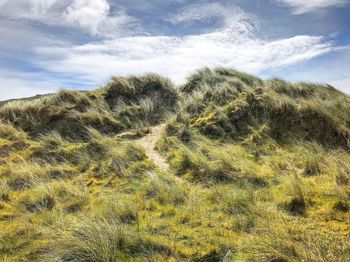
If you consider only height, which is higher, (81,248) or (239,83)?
(239,83)

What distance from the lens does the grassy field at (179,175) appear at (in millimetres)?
4211

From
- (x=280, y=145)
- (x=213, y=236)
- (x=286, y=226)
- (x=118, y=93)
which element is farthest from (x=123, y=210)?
(x=118, y=93)

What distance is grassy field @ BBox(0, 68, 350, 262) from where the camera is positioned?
166 inches

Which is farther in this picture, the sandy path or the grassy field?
the sandy path

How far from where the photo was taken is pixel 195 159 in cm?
752

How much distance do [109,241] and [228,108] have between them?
7020 millimetres

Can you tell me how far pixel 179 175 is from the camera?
7.37 meters

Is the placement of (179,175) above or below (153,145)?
below

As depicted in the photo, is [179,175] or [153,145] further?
[153,145]

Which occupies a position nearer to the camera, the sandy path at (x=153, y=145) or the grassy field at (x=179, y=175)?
the grassy field at (x=179, y=175)

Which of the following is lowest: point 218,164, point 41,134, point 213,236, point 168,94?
point 213,236

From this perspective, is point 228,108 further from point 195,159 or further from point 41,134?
point 41,134

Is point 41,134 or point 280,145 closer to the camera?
point 280,145

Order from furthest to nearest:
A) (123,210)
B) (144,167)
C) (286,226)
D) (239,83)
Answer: (239,83) → (144,167) → (123,210) → (286,226)
